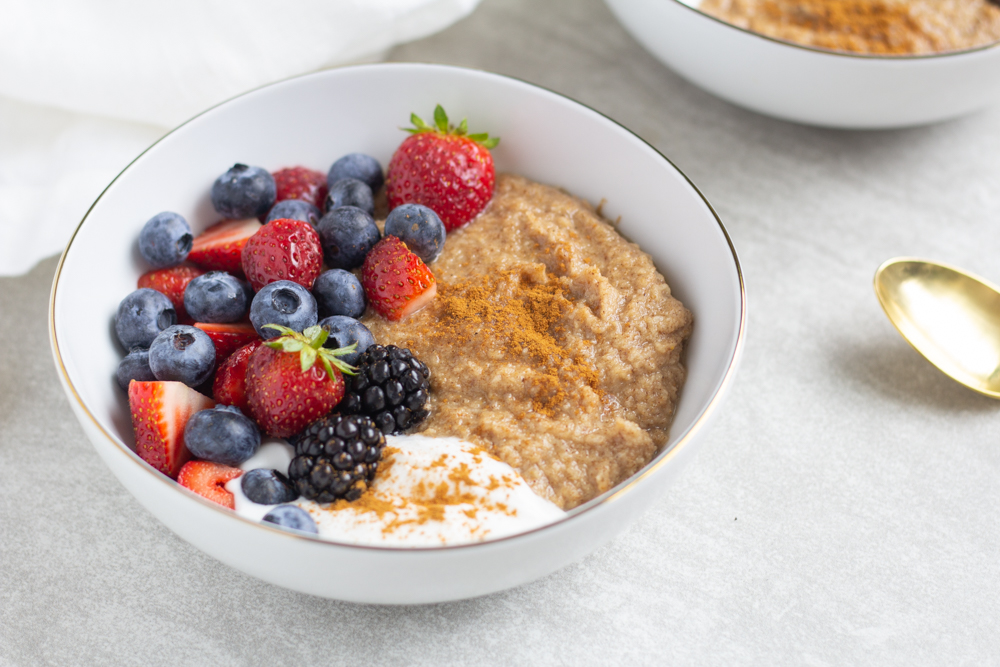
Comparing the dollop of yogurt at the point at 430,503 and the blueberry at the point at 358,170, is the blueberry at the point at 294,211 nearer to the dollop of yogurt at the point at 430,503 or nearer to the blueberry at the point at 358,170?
the blueberry at the point at 358,170

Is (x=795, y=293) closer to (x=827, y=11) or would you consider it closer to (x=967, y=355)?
(x=967, y=355)

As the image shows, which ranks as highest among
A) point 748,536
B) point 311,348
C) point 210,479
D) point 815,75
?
point 815,75

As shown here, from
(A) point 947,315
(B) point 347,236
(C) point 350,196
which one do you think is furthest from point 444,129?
(A) point 947,315

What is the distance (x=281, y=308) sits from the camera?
70.4 inches

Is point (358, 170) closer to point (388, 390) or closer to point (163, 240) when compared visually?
point (163, 240)

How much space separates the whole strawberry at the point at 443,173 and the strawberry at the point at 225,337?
560 millimetres

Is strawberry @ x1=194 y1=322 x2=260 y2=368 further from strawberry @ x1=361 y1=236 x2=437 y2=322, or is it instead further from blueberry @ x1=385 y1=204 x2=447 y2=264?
blueberry @ x1=385 y1=204 x2=447 y2=264

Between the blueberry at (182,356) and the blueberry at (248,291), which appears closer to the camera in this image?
the blueberry at (182,356)

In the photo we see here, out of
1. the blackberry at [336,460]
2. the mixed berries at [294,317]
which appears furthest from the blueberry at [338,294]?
the blackberry at [336,460]

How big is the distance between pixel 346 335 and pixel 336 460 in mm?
339

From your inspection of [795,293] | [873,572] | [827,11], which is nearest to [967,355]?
[795,293]

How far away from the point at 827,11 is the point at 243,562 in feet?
8.46

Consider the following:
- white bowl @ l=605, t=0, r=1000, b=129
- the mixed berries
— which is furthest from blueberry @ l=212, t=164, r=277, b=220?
white bowl @ l=605, t=0, r=1000, b=129

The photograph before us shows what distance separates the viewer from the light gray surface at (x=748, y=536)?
1.62 metres
